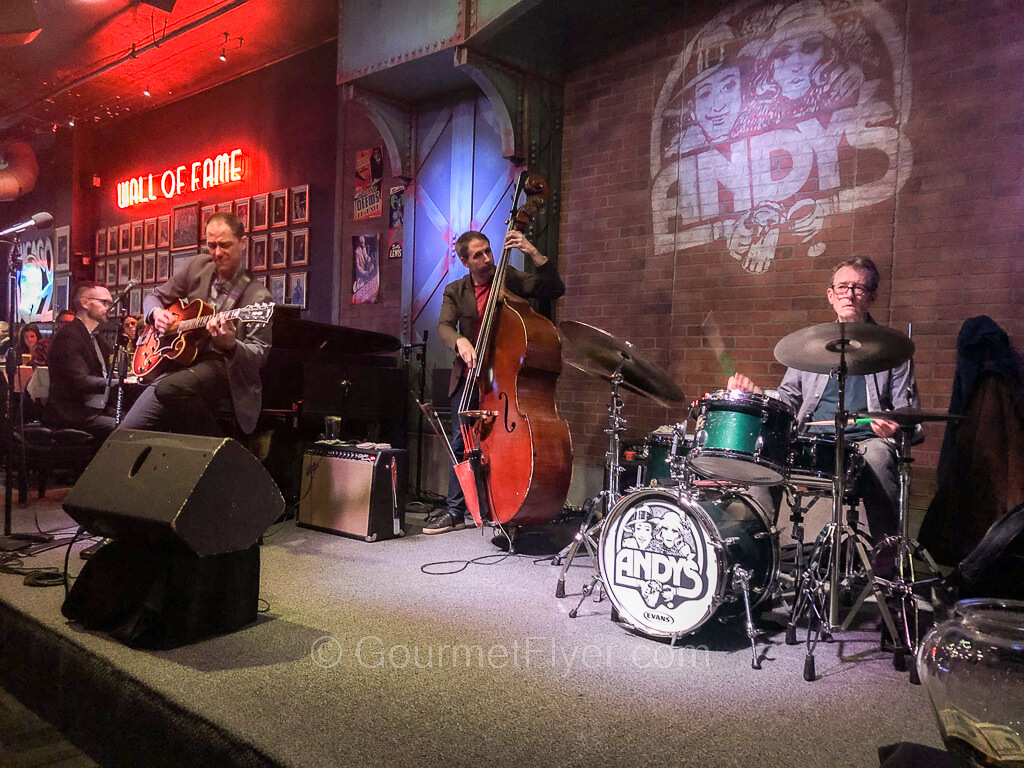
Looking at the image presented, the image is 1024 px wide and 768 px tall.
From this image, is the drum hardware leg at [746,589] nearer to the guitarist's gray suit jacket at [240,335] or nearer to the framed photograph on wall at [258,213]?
the guitarist's gray suit jacket at [240,335]

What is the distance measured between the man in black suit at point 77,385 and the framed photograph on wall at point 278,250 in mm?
2454

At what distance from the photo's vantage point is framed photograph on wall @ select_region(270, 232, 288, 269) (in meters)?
7.72

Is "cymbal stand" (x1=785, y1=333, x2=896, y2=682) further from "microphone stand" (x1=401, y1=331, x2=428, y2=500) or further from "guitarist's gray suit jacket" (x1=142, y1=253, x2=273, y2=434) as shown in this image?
"microphone stand" (x1=401, y1=331, x2=428, y2=500)

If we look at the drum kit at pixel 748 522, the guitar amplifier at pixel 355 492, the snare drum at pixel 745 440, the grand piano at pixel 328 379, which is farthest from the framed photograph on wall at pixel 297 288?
the snare drum at pixel 745 440

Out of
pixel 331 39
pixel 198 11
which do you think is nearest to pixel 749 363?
pixel 331 39

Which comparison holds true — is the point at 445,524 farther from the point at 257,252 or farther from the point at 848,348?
the point at 257,252

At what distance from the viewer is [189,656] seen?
255cm

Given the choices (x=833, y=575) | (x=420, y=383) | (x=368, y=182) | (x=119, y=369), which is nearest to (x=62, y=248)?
(x=368, y=182)

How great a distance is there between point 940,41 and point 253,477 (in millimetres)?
4024

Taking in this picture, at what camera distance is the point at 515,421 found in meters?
3.73

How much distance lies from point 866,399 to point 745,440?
1.04m

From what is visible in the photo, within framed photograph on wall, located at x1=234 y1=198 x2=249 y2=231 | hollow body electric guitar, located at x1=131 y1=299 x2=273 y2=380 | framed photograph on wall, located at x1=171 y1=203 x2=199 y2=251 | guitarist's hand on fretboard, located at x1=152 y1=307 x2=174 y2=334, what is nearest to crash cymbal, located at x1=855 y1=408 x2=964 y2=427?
hollow body electric guitar, located at x1=131 y1=299 x2=273 y2=380

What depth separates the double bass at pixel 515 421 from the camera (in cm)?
370

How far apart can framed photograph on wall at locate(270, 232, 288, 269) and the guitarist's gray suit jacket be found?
147 inches
